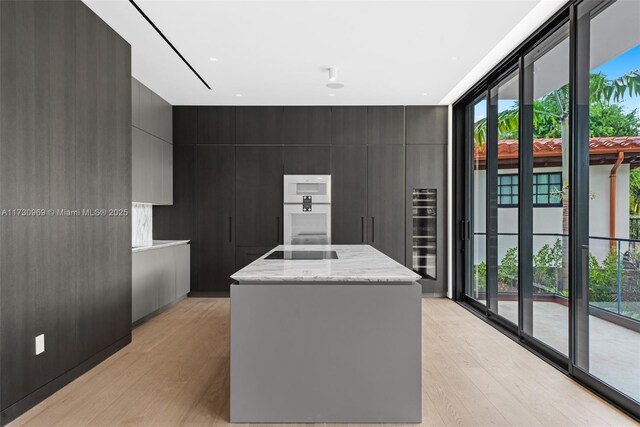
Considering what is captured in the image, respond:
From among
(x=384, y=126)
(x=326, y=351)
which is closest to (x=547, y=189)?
(x=326, y=351)

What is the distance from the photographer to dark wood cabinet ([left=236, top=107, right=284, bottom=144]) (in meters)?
5.75

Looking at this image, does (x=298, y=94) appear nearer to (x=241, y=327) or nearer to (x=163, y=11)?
(x=163, y=11)

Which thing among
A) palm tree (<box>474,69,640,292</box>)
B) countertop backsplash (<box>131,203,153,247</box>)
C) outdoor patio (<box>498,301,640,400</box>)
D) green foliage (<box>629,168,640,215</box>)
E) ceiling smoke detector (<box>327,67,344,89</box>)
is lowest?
outdoor patio (<box>498,301,640,400</box>)

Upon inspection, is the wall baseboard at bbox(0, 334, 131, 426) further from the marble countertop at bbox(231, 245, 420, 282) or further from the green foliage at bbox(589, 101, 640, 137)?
the green foliage at bbox(589, 101, 640, 137)

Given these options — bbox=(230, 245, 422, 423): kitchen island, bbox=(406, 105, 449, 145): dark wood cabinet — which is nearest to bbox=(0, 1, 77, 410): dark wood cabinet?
bbox=(230, 245, 422, 423): kitchen island

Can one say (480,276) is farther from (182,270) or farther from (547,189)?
(182,270)

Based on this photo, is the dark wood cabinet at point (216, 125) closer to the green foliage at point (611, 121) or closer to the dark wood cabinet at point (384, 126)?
the dark wood cabinet at point (384, 126)

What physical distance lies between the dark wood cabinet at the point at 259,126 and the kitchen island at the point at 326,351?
3728 millimetres

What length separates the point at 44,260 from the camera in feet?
8.54

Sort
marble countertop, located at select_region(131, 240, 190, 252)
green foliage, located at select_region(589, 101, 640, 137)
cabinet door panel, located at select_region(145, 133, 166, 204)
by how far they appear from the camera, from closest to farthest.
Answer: green foliage, located at select_region(589, 101, 640, 137) < marble countertop, located at select_region(131, 240, 190, 252) < cabinet door panel, located at select_region(145, 133, 166, 204)

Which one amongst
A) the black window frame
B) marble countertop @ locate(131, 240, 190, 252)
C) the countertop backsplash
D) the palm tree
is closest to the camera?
the palm tree

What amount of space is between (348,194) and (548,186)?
275 centimetres

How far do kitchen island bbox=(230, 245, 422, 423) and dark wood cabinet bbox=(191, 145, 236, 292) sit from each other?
11.6 ft

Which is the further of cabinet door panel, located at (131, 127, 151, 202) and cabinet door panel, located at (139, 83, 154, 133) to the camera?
cabinet door panel, located at (139, 83, 154, 133)
